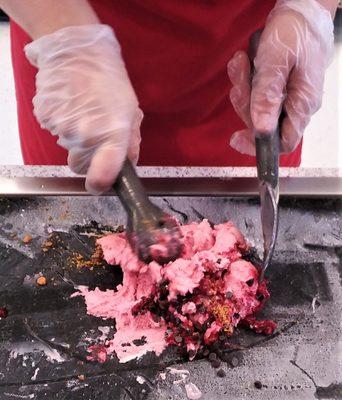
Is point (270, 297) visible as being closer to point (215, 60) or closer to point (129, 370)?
point (129, 370)

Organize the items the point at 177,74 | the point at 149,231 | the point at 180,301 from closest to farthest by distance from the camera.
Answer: the point at 149,231 < the point at 180,301 < the point at 177,74

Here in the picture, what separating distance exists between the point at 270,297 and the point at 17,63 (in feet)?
3.02

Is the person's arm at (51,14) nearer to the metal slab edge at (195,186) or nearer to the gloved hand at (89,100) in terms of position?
the gloved hand at (89,100)

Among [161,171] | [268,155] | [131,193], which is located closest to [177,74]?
[161,171]

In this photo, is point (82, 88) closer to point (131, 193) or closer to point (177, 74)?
point (131, 193)

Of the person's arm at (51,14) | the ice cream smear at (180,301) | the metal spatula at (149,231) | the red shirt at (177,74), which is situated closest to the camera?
the metal spatula at (149,231)

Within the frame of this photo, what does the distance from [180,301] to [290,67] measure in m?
0.56

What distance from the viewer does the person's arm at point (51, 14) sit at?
1.01 m

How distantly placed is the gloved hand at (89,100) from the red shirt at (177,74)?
0.89 ft

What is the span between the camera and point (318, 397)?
1.06m

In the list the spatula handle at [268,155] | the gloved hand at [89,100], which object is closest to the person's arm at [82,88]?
the gloved hand at [89,100]

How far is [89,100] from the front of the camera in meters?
0.97

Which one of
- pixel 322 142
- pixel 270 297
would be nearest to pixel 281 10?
pixel 270 297

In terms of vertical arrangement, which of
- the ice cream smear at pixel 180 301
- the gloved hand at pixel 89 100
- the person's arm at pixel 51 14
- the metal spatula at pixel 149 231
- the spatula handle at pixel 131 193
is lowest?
the ice cream smear at pixel 180 301
